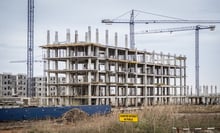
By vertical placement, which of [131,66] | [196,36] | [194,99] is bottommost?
[194,99]

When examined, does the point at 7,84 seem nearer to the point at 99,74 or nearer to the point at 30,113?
the point at 99,74

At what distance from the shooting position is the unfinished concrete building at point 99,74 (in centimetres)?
5944

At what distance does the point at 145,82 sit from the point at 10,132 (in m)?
48.1

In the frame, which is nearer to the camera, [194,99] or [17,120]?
[17,120]

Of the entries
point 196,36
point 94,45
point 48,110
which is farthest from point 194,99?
point 48,110

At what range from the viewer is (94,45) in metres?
59.0

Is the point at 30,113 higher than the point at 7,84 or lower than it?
lower

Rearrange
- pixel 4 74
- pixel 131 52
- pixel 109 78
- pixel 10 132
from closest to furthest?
pixel 10 132
pixel 109 78
pixel 131 52
pixel 4 74

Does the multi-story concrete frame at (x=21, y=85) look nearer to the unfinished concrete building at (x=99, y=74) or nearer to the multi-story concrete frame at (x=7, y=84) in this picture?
the multi-story concrete frame at (x=7, y=84)

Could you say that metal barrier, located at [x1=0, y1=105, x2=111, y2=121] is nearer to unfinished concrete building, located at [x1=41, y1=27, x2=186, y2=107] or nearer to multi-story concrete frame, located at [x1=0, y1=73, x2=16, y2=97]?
unfinished concrete building, located at [x1=41, y1=27, x2=186, y2=107]

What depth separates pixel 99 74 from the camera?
63.1 m

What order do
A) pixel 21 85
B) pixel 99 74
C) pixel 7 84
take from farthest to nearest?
pixel 21 85
pixel 7 84
pixel 99 74

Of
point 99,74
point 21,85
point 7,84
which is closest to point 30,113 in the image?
point 99,74

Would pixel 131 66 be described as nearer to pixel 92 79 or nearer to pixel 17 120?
pixel 92 79
